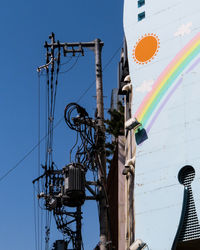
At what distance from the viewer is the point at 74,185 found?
22.7 meters

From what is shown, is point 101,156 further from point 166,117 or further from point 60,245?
point 60,245

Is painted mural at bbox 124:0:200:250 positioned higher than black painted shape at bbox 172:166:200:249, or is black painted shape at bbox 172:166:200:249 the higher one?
painted mural at bbox 124:0:200:250

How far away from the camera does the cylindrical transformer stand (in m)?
22.7

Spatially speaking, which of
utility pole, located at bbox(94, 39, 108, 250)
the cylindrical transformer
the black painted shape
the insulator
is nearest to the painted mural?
the black painted shape

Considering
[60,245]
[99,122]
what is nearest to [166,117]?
[99,122]

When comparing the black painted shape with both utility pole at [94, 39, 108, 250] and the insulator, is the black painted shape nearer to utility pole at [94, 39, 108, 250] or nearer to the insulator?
utility pole at [94, 39, 108, 250]

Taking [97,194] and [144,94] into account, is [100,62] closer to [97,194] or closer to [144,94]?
[144,94]

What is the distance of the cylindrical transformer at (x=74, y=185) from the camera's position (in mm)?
22688

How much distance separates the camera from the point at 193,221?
19891 millimetres

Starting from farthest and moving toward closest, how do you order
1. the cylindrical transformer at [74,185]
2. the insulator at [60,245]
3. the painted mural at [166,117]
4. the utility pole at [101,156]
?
the insulator at [60,245] < the cylindrical transformer at [74,185] < the utility pole at [101,156] < the painted mural at [166,117]

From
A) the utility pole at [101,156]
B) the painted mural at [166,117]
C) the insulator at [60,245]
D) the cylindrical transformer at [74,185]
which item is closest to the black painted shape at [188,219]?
the painted mural at [166,117]

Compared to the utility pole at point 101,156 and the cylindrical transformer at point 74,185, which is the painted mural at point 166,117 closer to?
the utility pole at point 101,156

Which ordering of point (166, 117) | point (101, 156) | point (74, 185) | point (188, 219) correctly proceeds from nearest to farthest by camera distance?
1. point (188, 219)
2. point (166, 117)
3. point (74, 185)
4. point (101, 156)

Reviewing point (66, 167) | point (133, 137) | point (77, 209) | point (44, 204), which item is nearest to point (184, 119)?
point (133, 137)
